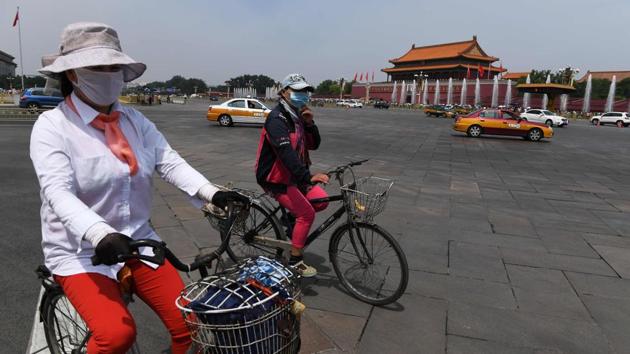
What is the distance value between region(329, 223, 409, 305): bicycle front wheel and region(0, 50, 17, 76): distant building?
12845 cm

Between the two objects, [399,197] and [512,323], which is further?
[399,197]

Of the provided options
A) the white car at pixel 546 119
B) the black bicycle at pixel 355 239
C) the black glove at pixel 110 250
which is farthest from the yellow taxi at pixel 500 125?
the black glove at pixel 110 250

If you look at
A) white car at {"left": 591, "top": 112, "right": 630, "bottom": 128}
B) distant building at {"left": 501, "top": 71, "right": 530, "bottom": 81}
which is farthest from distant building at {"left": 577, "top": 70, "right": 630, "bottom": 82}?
white car at {"left": 591, "top": 112, "right": 630, "bottom": 128}

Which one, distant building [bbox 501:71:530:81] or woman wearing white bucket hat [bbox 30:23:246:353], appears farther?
distant building [bbox 501:71:530:81]

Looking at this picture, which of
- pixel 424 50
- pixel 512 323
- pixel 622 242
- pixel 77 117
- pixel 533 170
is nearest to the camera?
pixel 77 117

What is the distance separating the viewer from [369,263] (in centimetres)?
321

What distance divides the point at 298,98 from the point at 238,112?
631 inches

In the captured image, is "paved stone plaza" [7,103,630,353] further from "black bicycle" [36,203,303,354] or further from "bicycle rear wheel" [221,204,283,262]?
"black bicycle" [36,203,303,354]

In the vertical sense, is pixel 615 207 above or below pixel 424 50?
below

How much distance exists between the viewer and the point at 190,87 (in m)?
120

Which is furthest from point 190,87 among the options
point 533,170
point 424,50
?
point 533,170

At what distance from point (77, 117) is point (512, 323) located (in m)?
2.91

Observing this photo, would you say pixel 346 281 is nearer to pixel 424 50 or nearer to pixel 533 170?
pixel 533 170

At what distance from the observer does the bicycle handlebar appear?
4.47 ft
